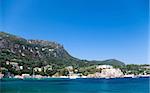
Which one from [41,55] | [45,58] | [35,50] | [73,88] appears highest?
Answer: [35,50]

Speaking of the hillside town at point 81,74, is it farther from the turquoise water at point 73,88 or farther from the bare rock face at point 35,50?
Result: the turquoise water at point 73,88

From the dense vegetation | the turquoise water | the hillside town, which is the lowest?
the turquoise water

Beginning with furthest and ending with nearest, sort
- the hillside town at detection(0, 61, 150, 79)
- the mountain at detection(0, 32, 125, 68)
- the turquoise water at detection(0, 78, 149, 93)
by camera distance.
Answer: the hillside town at detection(0, 61, 150, 79) → the mountain at detection(0, 32, 125, 68) → the turquoise water at detection(0, 78, 149, 93)

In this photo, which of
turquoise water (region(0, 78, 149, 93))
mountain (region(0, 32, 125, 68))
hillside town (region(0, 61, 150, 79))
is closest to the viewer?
turquoise water (region(0, 78, 149, 93))

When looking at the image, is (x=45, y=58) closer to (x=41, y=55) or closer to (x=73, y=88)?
(x=41, y=55)

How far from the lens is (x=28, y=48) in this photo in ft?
55.6

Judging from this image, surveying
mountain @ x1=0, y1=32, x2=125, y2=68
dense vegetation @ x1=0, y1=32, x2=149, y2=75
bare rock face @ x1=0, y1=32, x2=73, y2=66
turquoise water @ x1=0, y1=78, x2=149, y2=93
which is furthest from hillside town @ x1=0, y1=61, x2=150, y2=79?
turquoise water @ x1=0, y1=78, x2=149, y2=93

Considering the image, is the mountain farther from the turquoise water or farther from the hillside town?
the turquoise water

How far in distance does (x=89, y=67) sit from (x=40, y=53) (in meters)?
2.66

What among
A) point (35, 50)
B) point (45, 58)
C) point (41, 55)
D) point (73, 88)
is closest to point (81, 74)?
point (45, 58)

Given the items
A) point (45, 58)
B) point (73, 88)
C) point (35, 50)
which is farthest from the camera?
point (45, 58)

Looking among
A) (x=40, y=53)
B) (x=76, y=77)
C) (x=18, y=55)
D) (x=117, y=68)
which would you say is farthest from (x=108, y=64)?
(x=18, y=55)

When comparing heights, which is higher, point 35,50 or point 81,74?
point 35,50

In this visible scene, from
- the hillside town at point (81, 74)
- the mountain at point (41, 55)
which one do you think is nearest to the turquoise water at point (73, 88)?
the mountain at point (41, 55)
